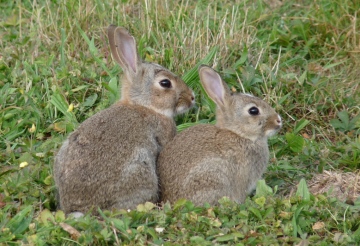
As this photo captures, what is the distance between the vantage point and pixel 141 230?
543cm

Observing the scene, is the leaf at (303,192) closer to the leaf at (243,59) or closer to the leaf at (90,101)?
the leaf at (243,59)

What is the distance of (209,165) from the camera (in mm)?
6387

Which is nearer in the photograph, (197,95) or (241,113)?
(241,113)

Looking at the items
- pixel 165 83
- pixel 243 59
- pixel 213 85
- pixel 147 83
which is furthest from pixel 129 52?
pixel 243 59

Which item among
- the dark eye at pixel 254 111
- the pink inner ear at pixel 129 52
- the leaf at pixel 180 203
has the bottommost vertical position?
the leaf at pixel 180 203

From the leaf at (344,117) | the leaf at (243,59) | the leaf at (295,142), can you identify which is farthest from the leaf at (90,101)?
the leaf at (344,117)

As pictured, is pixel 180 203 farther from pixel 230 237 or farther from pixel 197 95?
pixel 197 95

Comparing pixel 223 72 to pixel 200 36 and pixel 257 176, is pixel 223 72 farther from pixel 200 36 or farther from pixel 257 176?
pixel 257 176

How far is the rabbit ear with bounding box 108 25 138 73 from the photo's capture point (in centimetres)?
705

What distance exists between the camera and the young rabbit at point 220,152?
6.36 metres

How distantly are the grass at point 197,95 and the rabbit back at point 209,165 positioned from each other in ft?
1.11

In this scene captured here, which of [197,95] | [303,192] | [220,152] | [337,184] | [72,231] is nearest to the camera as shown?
[72,231]

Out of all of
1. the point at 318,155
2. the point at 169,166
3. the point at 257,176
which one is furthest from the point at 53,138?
the point at 318,155

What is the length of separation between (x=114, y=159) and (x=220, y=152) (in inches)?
34.1
